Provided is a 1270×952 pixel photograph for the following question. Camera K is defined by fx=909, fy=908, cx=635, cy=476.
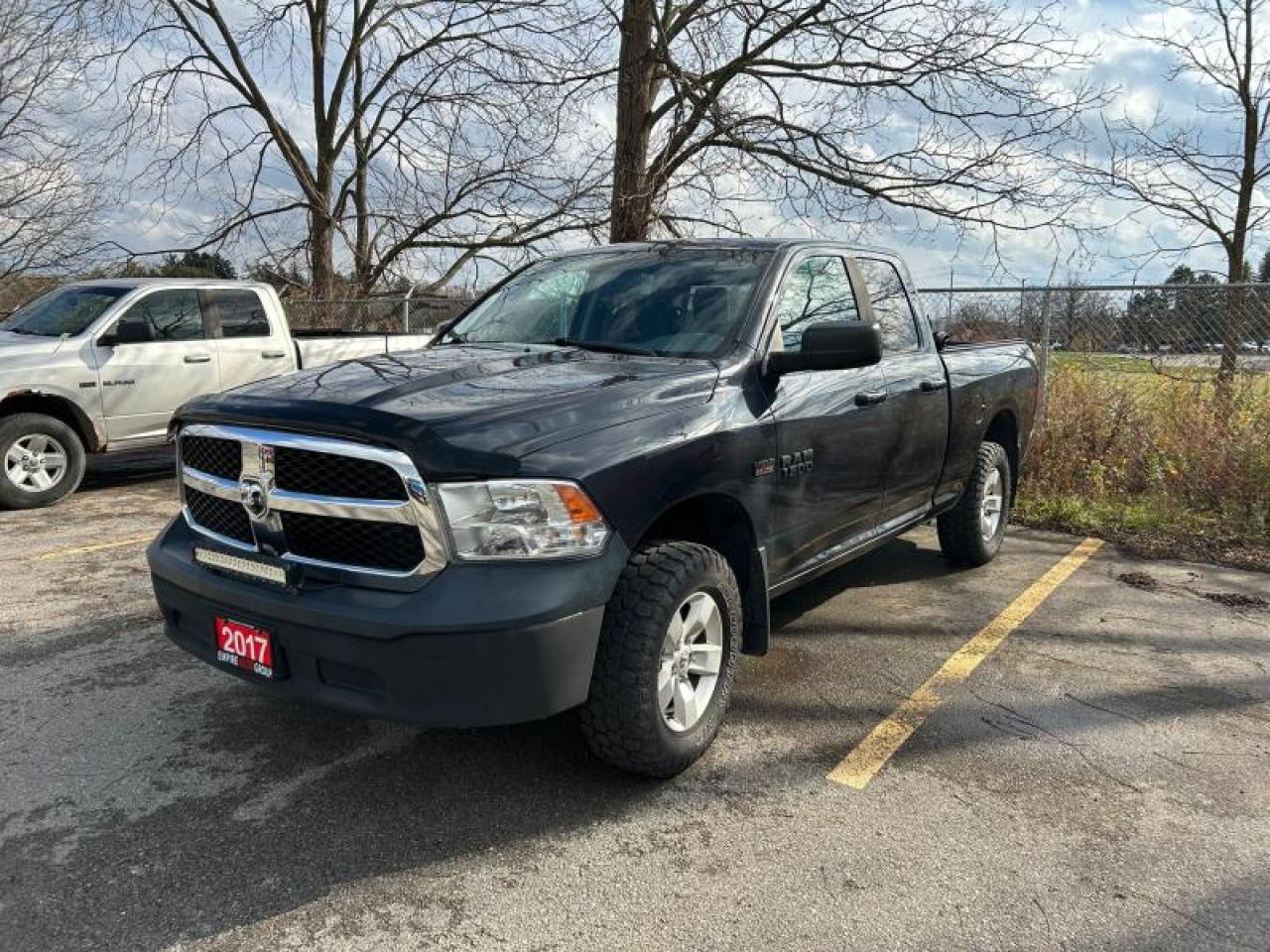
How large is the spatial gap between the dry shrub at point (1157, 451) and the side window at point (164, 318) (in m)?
7.69

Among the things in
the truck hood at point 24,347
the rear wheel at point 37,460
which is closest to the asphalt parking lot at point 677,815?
the rear wheel at point 37,460

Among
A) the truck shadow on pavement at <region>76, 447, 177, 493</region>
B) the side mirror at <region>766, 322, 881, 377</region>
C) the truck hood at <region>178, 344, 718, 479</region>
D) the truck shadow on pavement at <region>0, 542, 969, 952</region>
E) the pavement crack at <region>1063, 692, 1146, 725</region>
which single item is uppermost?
the side mirror at <region>766, 322, 881, 377</region>

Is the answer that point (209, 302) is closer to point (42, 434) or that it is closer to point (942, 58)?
point (42, 434)

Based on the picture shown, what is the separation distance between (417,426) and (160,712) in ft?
6.60

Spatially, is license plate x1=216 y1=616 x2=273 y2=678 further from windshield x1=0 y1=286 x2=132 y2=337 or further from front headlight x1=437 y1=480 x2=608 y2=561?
windshield x1=0 y1=286 x2=132 y2=337

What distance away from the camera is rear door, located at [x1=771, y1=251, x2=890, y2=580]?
3617mm

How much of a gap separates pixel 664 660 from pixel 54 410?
23.2 ft

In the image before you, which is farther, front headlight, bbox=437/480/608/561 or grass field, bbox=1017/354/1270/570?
grass field, bbox=1017/354/1270/570

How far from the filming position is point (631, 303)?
157 inches

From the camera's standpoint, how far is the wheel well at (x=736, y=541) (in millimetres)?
3320

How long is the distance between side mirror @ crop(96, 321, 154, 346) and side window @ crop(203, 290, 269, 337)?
73 cm

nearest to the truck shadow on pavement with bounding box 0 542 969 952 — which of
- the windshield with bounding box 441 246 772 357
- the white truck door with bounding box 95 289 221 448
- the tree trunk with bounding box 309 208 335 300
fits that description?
the windshield with bounding box 441 246 772 357

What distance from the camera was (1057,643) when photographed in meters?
4.60

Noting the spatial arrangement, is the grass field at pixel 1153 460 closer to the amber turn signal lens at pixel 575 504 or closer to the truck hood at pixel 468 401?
the truck hood at pixel 468 401
